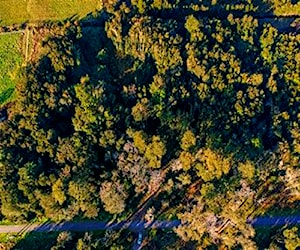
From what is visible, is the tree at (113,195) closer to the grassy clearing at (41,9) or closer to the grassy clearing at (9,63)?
the grassy clearing at (9,63)

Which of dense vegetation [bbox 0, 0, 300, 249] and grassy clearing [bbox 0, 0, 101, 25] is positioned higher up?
grassy clearing [bbox 0, 0, 101, 25]

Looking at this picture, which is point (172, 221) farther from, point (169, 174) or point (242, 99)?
point (242, 99)

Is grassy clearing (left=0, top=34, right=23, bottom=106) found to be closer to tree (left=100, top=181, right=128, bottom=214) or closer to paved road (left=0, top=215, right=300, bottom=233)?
paved road (left=0, top=215, right=300, bottom=233)

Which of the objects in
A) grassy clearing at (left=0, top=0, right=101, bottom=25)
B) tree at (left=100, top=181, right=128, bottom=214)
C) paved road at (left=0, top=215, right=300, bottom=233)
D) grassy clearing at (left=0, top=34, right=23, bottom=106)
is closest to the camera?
tree at (left=100, top=181, right=128, bottom=214)

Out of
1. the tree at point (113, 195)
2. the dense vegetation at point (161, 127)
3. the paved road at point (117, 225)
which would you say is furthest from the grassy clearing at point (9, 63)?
the tree at point (113, 195)

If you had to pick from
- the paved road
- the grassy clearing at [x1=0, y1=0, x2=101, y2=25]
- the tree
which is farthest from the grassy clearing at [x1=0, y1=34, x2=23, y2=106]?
the tree

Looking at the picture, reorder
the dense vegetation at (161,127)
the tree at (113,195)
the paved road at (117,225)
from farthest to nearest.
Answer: the paved road at (117,225)
the dense vegetation at (161,127)
the tree at (113,195)

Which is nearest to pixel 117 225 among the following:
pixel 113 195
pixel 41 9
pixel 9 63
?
pixel 113 195
